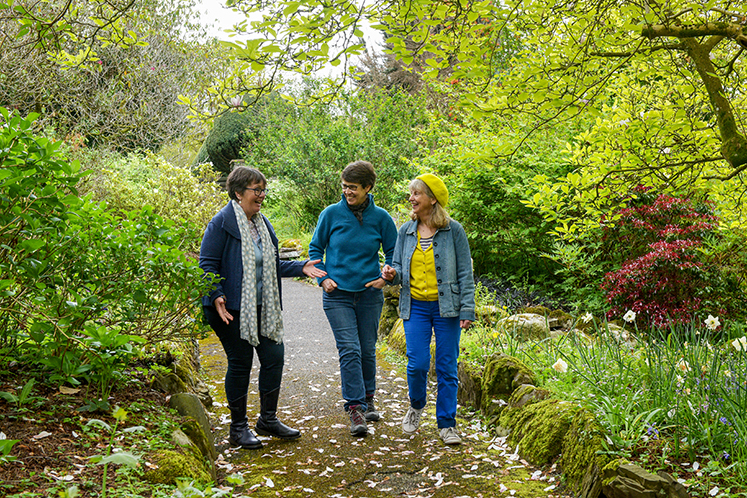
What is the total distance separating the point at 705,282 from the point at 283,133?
38.1 feet

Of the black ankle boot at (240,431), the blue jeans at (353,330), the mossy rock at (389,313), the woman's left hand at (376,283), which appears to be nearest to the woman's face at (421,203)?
the woman's left hand at (376,283)

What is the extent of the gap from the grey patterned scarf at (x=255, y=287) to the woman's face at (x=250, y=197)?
0.17 ft

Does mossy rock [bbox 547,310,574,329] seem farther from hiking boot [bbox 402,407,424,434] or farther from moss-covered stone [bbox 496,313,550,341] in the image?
hiking boot [bbox 402,407,424,434]

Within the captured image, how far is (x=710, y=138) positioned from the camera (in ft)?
12.5

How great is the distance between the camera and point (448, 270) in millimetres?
3957

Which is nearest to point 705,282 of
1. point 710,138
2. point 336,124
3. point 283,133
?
point 710,138

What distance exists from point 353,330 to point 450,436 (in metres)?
1.04

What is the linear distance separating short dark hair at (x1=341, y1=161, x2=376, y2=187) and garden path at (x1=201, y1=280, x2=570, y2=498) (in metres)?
1.92

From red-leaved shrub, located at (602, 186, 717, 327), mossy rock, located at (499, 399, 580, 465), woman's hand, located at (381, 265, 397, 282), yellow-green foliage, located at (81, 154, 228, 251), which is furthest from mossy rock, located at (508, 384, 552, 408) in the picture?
yellow-green foliage, located at (81, 154, 228, 251)

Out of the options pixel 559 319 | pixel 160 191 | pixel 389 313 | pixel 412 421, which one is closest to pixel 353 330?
pixel 412 421

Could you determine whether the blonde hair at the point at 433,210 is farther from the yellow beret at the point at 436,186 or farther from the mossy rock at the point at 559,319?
the mossy rock at the point at 559,319

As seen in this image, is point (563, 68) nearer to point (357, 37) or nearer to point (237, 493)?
point (357, 37)

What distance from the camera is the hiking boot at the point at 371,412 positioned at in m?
4.45

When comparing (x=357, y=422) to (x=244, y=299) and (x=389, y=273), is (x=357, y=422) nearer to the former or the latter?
(x=389, y=273)
